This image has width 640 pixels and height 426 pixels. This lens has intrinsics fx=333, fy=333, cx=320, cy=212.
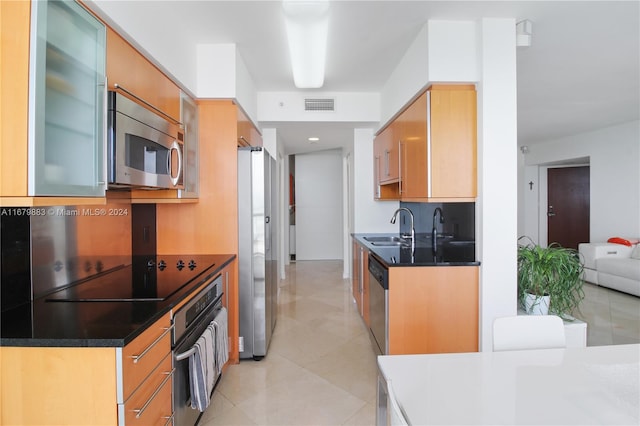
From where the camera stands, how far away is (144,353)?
129 centimetres

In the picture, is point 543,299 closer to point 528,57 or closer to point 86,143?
point 528,57

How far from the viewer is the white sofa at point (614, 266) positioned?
4523mm

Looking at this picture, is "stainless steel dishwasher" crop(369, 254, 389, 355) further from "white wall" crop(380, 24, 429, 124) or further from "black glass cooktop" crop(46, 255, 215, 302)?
"white wall" crop(380, 24, 429, 124)

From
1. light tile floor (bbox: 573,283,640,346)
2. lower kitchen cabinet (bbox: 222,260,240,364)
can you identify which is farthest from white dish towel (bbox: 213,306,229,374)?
light tile floor (bbox: 573,283,640,346)

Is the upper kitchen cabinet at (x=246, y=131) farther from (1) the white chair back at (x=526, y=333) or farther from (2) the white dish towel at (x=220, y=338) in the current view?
(1) the white chair back at (x=526, y=333)

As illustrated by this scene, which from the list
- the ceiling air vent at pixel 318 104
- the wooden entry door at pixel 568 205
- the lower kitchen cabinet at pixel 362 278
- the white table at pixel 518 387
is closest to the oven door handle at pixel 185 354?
the white table at pixel 518 387

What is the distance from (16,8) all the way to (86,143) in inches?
19.3

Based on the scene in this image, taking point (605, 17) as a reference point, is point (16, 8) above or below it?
below

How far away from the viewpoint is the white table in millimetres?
898

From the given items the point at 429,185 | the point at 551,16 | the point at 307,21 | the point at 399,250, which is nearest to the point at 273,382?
the point at 399,250

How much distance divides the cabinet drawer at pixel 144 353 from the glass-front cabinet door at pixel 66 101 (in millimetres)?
635

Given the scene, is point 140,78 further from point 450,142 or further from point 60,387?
point 450,142

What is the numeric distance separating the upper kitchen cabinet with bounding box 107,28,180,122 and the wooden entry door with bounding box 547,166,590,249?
310 inches

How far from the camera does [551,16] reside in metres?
2.27
